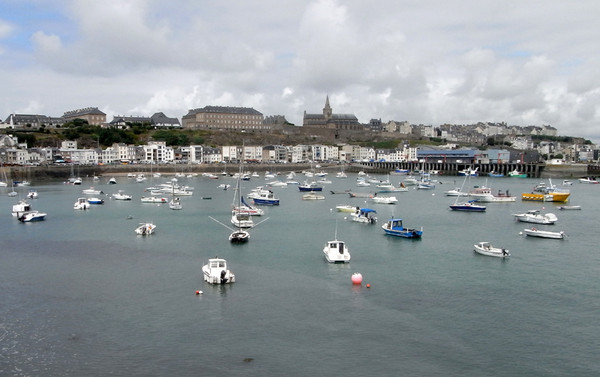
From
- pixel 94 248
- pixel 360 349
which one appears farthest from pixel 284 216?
pixel 360 349

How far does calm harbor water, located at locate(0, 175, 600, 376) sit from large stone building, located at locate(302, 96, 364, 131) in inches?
5006

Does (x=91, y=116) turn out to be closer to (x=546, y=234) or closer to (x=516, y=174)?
(x=516, y=174)

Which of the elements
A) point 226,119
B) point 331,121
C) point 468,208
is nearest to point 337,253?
point 468,208

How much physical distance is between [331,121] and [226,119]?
1391 inches

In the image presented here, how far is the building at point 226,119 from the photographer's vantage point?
445 feet

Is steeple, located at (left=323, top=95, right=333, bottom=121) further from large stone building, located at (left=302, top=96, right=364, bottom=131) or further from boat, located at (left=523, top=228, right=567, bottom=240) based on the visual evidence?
boat, located at (left=523, top=228, right=567, bottom=240)

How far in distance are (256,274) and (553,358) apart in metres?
10.9

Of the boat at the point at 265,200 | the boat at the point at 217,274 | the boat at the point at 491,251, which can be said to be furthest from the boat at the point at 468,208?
the boat at the point at 217,274

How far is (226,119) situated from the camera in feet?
452

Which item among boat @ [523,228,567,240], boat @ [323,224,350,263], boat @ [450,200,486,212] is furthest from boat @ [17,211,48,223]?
boat @ [523,228,567,240]

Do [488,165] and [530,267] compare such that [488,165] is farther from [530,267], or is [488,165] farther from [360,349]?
[360,349]

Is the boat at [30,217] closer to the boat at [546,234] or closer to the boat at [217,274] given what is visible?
the boat at [217,274]

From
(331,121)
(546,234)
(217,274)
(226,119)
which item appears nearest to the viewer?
(217,274)

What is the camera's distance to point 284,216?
3812cm
